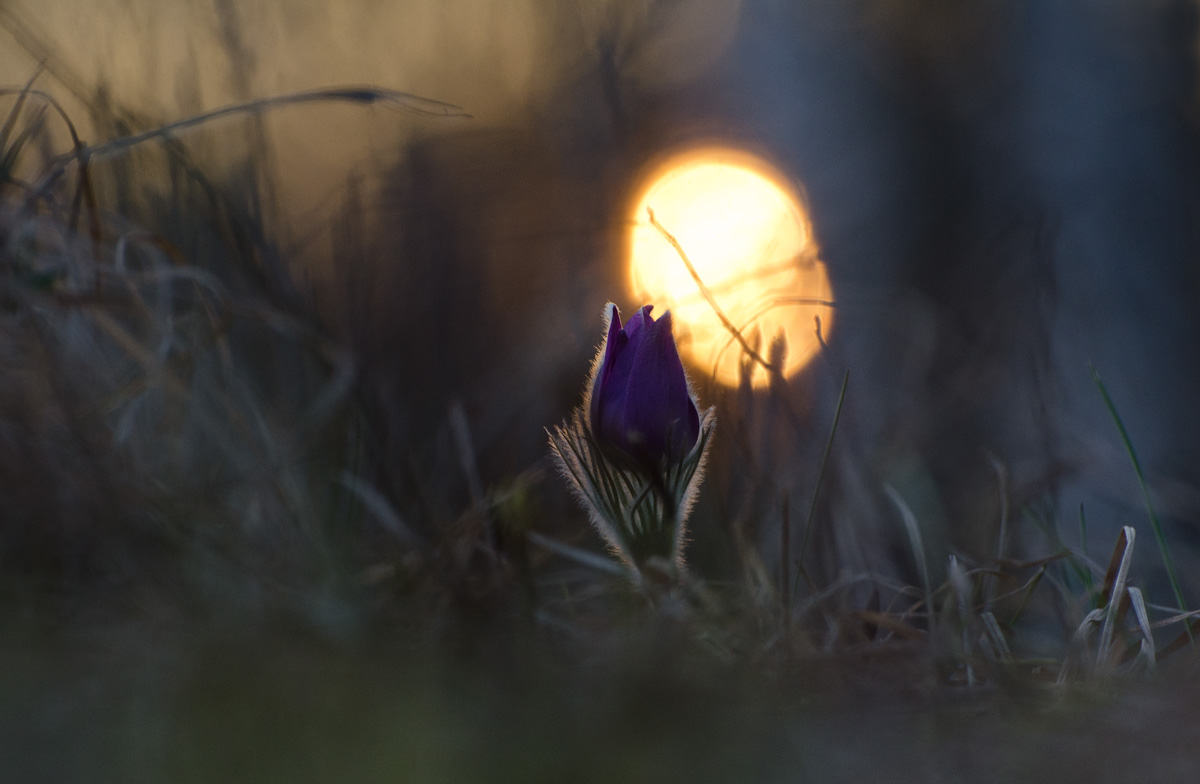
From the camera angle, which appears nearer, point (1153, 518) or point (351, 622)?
point (351, 622)

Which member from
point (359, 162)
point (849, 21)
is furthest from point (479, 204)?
point (849, 21)

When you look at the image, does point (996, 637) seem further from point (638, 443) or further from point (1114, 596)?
point (638, 443)

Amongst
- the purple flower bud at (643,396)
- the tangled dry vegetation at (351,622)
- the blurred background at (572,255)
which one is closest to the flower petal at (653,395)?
the purple flower bud at (643,396)

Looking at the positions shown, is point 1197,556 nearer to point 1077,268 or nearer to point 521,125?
point 1077,268

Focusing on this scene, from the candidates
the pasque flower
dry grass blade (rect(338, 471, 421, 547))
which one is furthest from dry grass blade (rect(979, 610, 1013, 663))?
dry grass blade (rect(338, 471, 421, 547))

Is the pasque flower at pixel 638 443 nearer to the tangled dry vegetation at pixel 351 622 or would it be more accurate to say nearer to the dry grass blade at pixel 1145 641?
the tangled dry vegetation at pixel 351 622

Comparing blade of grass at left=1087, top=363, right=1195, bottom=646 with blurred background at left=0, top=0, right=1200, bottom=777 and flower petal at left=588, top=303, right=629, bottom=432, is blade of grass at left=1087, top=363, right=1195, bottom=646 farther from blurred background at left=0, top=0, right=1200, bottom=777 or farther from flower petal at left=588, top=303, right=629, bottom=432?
flower petal at left=588, top=303, right=629, bottom=432

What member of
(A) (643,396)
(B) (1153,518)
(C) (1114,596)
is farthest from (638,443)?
(B) (1153,518)
